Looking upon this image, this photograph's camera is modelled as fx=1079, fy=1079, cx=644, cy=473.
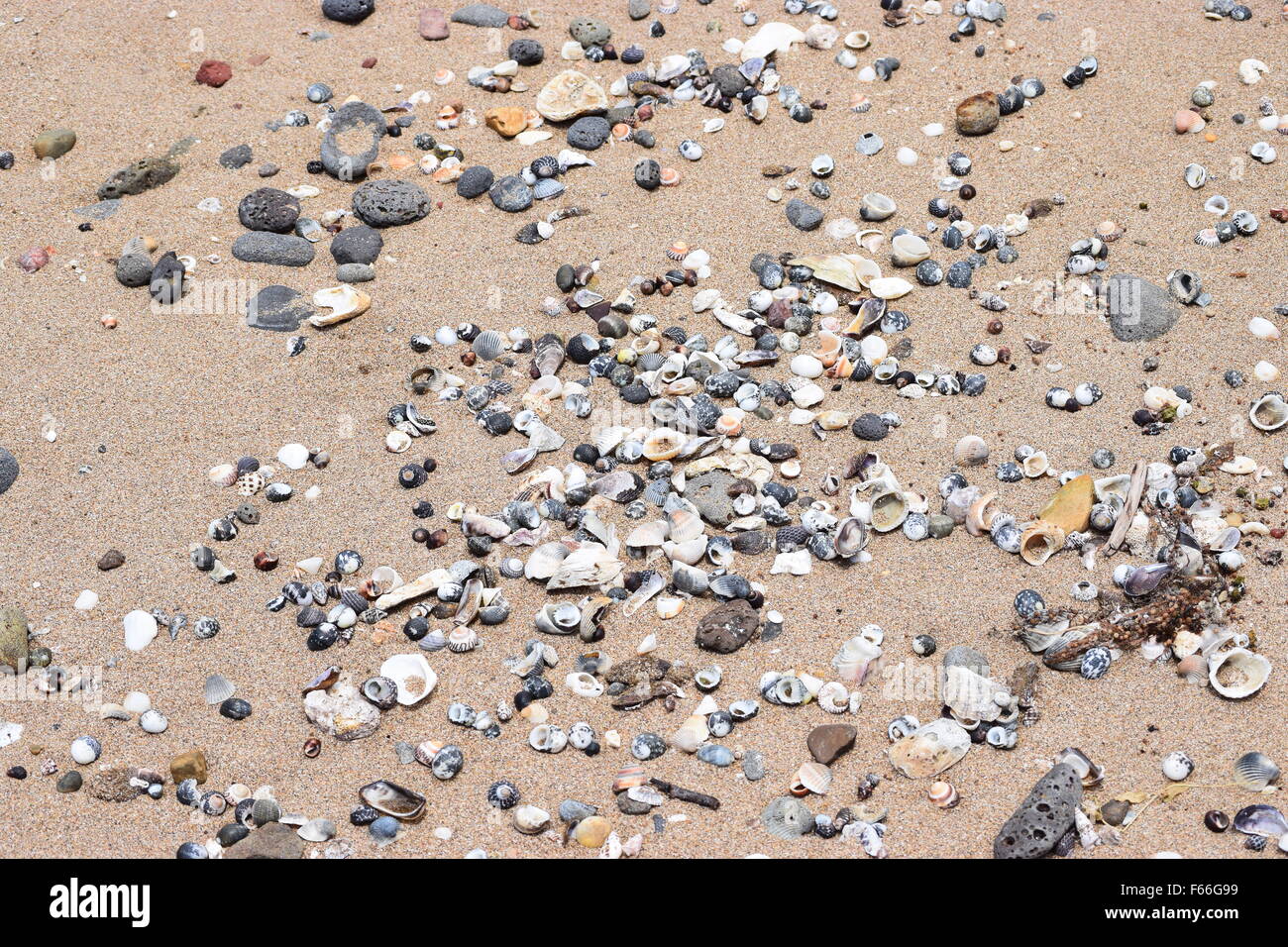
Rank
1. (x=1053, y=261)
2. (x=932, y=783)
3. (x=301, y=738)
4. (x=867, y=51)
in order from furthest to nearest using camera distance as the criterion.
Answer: (x=867, y=51) < (x=1053, y=261) < (x=301, y=738) < (x=932, y=783)

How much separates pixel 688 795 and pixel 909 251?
3058 millimetres

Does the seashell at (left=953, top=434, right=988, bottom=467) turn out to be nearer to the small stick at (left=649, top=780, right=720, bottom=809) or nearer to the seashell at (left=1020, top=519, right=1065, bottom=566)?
the seashell at (left=1020, top=519, right=1065, bottom=566)

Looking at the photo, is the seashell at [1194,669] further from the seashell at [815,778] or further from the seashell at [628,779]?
the seashell at [628,779]

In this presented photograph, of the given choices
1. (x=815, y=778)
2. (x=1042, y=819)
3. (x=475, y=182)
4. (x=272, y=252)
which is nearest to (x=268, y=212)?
(x=272, y=252)

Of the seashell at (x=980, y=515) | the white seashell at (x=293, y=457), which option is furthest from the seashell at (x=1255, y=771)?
the white seashell at (x=293, y=457)

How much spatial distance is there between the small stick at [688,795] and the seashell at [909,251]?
2993 millimetres

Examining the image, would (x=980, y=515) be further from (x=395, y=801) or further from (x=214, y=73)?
(x=214, y=73)

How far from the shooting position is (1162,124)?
5.96m

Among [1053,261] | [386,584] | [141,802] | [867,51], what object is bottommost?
[141,802]

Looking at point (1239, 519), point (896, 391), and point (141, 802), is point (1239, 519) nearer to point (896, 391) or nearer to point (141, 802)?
point (896, 391)

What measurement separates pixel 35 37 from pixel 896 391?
236 inches

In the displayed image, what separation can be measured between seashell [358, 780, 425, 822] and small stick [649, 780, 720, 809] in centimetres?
83

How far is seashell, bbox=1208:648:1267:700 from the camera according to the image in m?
3.86

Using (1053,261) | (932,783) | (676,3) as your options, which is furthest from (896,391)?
(676,3)
